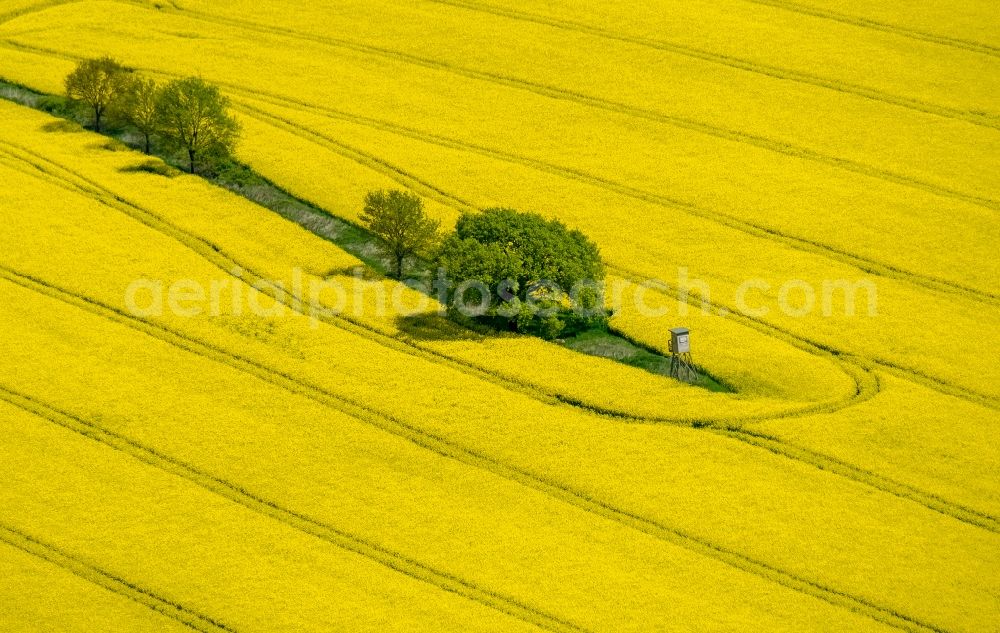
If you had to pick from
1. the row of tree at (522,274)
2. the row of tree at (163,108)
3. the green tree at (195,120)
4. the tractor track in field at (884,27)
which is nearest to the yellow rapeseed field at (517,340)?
the tractor track in field at (884,27)

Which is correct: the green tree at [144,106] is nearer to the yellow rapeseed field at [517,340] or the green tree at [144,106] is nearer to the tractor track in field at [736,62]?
the yellow rapeseed field at [517,340]

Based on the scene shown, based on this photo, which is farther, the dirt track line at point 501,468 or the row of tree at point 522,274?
the row of tree at point 522,274

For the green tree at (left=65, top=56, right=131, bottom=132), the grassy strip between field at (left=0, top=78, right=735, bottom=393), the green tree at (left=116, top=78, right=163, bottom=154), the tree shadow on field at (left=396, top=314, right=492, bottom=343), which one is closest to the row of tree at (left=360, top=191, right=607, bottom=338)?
the tree shadow on field at (left=396, top=314, right=492, bottom=343)

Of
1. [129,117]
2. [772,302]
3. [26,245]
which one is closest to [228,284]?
[26,245]

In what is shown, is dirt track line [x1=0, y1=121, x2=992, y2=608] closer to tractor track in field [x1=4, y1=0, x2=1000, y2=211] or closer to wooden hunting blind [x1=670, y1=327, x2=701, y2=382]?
wooden hunting blind [x1=670, y1=327, x2=701, y2=382]

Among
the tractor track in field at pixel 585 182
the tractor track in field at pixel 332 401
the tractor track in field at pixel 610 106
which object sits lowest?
the tractor track in field at pixel 332 401

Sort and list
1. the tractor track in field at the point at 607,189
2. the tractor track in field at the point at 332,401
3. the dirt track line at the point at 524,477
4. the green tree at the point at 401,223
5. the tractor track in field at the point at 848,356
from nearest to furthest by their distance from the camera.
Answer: the dirt track line at the point at 524,477 < the tractor track in field at the point at 332,401 < the tractor track in field at the point at 848,356 < the green tree at the point at 401,223 < the tractor track in field at the point at 607,189

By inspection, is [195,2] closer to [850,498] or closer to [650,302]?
[650,302]

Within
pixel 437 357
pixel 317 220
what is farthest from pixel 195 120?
pixel 437 357
